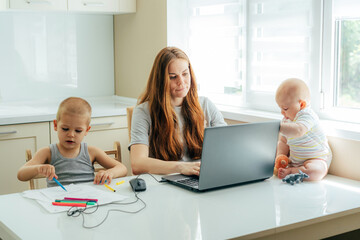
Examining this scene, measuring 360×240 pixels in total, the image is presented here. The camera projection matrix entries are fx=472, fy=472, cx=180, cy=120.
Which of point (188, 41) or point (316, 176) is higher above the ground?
point (188, 41)

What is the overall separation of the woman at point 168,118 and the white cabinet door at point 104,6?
1.32m

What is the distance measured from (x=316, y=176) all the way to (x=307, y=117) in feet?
0.80

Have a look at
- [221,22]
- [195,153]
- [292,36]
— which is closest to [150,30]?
[221,22]

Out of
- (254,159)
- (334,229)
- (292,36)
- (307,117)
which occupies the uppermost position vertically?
(292,36)

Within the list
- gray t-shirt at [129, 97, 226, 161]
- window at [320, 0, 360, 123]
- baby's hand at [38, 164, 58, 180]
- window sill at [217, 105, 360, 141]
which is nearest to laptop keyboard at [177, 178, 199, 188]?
gray t-shirt at [129, 97, 226, 161]

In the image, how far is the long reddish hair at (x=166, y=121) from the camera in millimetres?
2189

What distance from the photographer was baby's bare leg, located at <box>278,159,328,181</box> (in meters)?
1.92

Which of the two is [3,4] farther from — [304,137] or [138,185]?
[304,137]

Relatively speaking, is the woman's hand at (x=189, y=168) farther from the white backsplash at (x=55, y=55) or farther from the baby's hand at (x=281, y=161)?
the white backsplash at (x=55, y=55)

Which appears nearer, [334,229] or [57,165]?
[334,229]

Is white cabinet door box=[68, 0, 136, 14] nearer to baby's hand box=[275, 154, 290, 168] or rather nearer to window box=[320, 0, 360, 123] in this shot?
window box=[320, 0, 360, 123]

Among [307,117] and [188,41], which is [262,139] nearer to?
[307,117]

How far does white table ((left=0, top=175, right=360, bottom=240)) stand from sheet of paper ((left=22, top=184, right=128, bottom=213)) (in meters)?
0.04

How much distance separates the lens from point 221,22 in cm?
310
